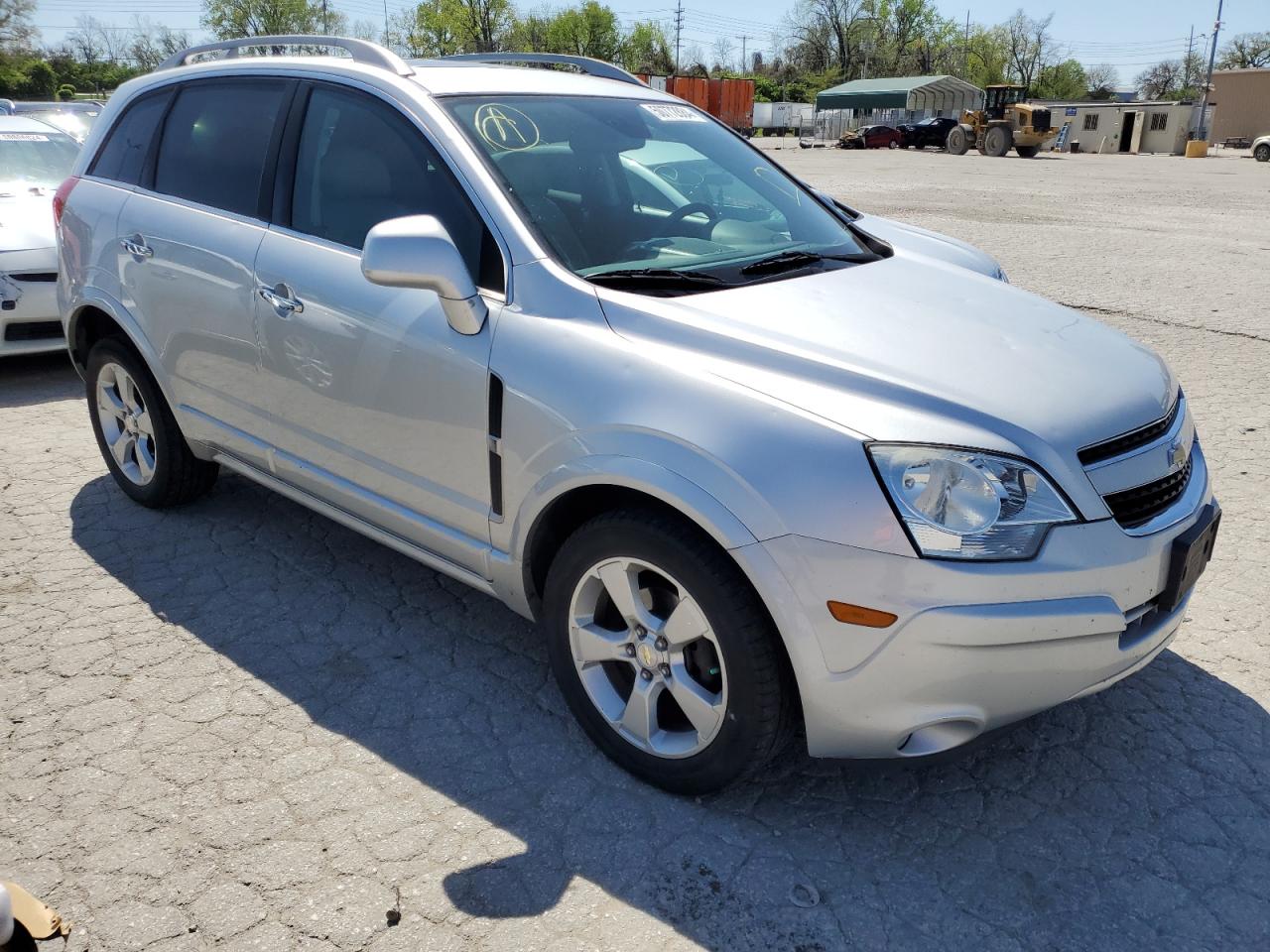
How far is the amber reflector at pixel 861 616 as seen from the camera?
2186mm

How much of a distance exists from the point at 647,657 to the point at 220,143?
2.62 m

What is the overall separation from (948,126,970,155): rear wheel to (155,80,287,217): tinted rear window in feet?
139

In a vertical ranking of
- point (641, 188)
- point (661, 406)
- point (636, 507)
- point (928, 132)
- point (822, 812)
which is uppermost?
point (928, 132)

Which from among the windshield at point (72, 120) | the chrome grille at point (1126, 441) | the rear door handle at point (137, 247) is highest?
the windshield at point (72, 120)

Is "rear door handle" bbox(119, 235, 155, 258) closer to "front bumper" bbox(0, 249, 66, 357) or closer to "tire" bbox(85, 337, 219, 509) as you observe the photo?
"tire" bbox(85, 337, 219, 509)

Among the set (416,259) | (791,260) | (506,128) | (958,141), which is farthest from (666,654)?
(958,141)

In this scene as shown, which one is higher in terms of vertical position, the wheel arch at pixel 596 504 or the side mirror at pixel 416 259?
the side mirror at pixel 416 259

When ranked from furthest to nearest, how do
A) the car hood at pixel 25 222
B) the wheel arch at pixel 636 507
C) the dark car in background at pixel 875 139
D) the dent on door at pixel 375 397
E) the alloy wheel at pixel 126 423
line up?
the dark car in background at pixel 875 139 → the car hood at pixel 25 222 → the alloy wheel at pixel 126 423 → the dent on door at pixel 375 397 → the wheel arch at pixel 636 507

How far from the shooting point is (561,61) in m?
4.28

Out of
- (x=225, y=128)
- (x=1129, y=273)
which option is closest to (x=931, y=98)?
(x=1129, y=273)

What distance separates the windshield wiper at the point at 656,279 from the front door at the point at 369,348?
32 centimetres

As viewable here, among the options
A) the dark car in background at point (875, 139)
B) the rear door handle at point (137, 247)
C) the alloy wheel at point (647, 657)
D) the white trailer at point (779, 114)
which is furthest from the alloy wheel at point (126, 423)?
the white trailer at point (779, 114)

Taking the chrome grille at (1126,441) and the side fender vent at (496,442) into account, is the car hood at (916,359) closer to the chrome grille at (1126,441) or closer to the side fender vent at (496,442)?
the chrome grille at (1126,441)

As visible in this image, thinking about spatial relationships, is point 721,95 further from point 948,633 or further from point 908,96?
point 948,633
